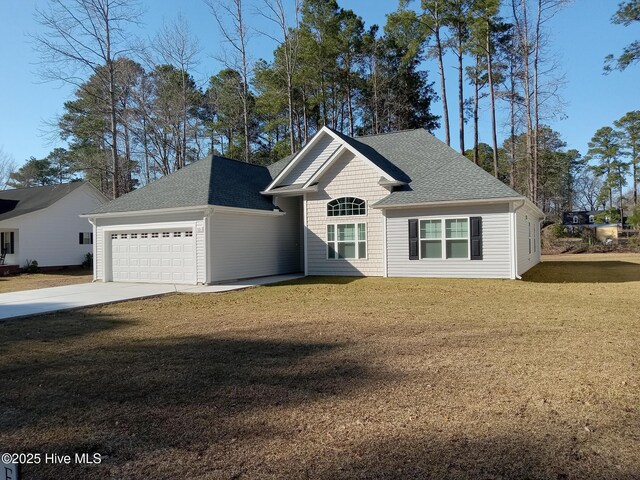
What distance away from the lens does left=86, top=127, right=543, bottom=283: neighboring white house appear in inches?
571

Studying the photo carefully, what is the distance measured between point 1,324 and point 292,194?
36.0 ft

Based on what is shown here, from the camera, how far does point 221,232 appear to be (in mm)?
15156

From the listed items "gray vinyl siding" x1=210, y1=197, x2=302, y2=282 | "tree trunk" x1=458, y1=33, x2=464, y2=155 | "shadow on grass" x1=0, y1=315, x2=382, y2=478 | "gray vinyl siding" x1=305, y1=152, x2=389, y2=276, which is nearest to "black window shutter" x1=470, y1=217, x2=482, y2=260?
"gray vinyl siding" x1=305, y1=152, x2=389, y2=276

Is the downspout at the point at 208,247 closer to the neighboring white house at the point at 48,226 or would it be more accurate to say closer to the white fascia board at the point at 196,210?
the white fascia board at the point at 196,210

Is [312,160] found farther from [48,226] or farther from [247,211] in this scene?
[48,226]

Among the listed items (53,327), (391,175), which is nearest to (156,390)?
(53,327)

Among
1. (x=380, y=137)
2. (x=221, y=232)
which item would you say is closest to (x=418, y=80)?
(x=380, y=137)

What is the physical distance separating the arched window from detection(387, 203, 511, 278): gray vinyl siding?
1257mm

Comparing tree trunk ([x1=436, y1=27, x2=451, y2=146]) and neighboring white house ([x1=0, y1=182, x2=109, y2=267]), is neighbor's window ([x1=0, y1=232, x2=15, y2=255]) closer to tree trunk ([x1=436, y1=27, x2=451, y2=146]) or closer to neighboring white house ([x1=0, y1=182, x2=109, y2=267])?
neighboring white house ([x1=0, y1=182, x2=109, y2=267])

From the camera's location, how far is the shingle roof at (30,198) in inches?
990

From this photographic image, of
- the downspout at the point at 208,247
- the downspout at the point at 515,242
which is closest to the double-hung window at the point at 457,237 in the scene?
the downspout at the point at 515,242

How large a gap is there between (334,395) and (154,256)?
13.1 m

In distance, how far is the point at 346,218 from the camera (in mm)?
16656

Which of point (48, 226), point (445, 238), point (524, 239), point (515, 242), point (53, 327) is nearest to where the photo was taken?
point (53, 327)
